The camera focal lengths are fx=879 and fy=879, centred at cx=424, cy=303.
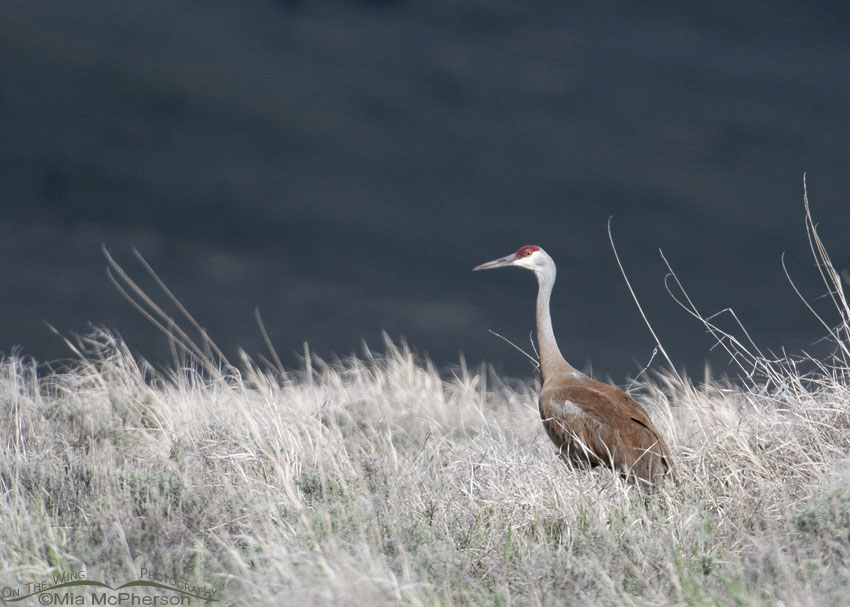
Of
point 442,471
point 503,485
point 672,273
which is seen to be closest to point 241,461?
point 442,471

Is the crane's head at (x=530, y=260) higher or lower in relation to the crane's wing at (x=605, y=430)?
higher

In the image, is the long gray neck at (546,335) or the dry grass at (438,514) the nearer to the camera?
the dry grass at (438,514)

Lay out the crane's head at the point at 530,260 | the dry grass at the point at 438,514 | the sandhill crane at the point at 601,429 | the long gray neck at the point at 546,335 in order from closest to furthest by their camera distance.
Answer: the dry grass at the point at 438,514, the sandhill crane at the point at 601,429, the long gray neck at the point at 546,335, the crane's head at the point at 530,260

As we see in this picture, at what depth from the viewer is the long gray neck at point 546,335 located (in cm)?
628

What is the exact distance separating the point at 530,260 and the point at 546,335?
71 centimetres

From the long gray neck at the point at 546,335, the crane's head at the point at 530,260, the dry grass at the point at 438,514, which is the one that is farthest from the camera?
the crane's head at the point at 530,260

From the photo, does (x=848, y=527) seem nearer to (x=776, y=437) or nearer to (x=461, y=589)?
(x=776, y=437)

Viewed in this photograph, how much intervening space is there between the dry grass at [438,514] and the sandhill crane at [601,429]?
0.16 metres

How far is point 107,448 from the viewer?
5996mm

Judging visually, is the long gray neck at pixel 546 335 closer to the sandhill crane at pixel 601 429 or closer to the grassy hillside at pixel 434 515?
the sandhill crane at pixel 601 429

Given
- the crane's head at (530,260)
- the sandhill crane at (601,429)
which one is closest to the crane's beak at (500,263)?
the crane's head at (530,260)

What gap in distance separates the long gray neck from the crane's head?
56mm

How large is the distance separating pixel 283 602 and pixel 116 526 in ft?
3.73

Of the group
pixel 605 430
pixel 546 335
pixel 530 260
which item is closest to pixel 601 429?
pixel 605 430
